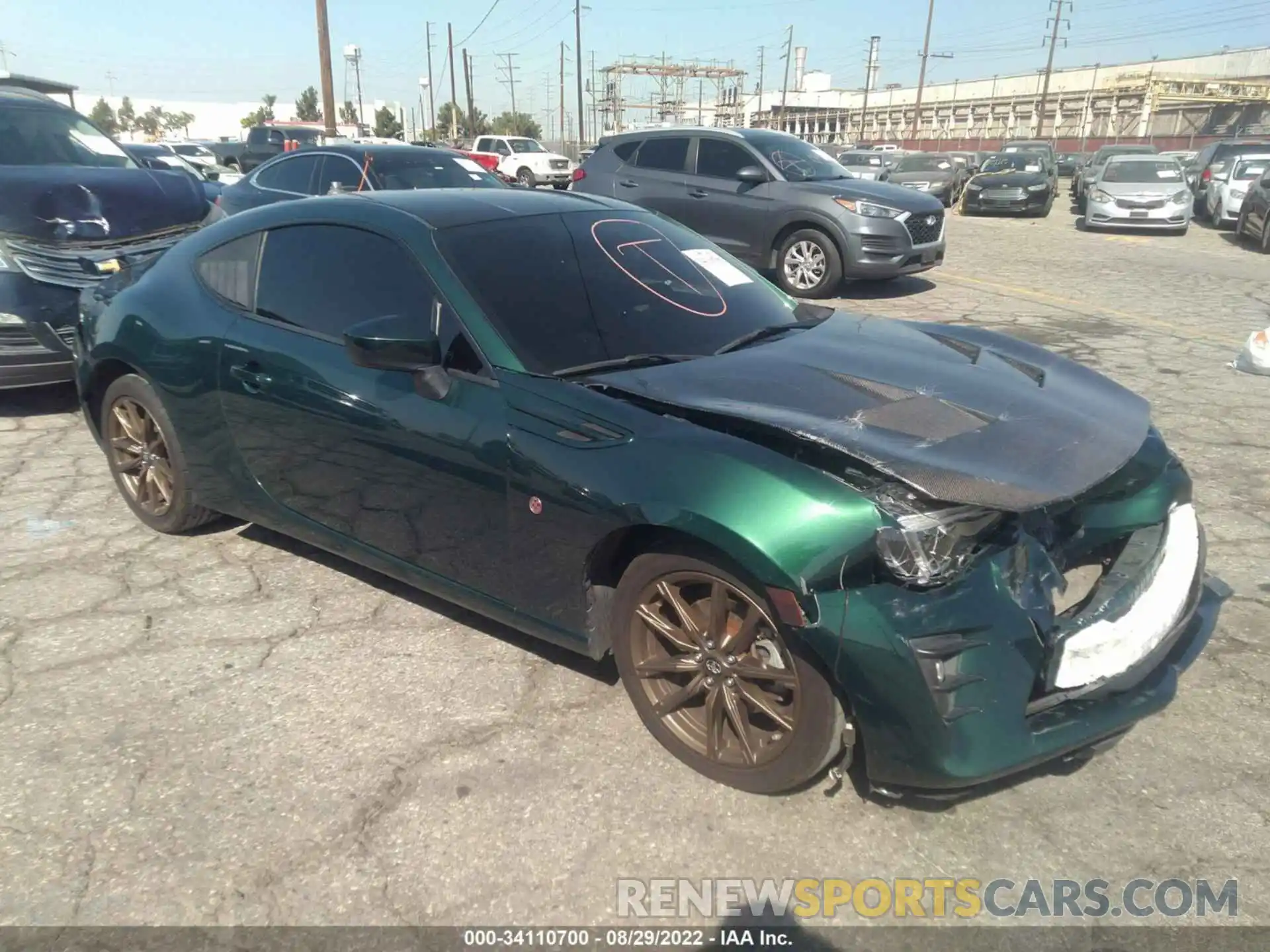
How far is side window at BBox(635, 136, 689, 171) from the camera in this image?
34.7 ft

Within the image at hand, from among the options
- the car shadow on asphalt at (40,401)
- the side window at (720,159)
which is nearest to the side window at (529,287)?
the car shadow on asphalt at (40,401)

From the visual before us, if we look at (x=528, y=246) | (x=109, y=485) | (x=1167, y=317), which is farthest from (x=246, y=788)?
(x=1167, y=317)

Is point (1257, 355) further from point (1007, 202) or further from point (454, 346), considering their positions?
point (1007, 202)

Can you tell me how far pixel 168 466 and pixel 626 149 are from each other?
326 inches

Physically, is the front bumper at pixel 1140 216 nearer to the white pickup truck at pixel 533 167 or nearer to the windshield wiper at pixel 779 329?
the windshield wiper at pixel 779 329

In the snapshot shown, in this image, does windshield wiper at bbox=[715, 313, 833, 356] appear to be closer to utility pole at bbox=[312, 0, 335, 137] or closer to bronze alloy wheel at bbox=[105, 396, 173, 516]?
bronze alloy wheel at bbox=[105, 396, 173, 516]

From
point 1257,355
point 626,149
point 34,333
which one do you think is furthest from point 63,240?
point 1257,355

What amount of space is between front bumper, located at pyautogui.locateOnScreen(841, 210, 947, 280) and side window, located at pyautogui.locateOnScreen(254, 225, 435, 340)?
693 centimetres

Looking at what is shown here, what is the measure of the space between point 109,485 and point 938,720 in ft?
14.5

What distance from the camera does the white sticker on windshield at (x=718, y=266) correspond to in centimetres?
371

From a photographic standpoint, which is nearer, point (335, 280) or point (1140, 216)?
point (335, 280)

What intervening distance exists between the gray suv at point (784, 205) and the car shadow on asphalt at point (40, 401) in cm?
552

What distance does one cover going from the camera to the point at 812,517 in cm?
225

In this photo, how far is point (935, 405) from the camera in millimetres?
2719
